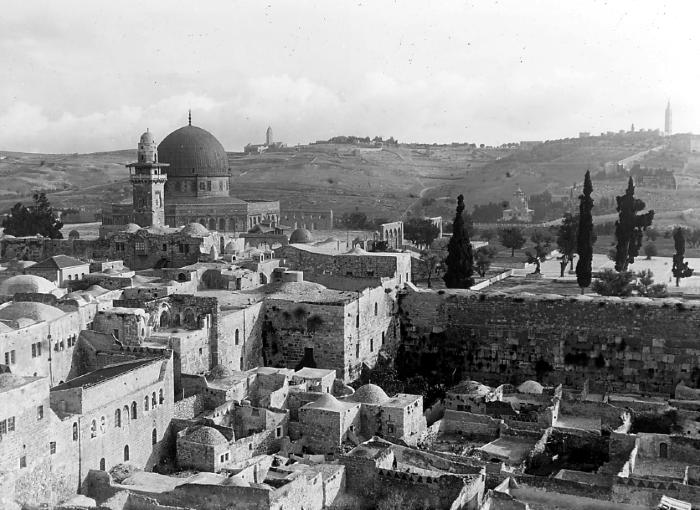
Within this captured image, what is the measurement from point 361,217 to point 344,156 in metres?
54.5

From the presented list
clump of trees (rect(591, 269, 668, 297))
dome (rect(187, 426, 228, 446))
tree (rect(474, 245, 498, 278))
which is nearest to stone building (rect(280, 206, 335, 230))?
tree (rect(474, 245, 498, 278))

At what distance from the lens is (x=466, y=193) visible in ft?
339

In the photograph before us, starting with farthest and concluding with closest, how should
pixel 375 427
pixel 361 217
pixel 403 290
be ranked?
1. pixel 361 217
2. pixel 403 290
3. pixel 375 427

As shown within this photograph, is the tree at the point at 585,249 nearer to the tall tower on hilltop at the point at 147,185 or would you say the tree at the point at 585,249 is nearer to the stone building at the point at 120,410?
the tall tower on hilltop at the point at 147,185

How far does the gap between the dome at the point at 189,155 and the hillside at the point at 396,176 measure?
119 ft

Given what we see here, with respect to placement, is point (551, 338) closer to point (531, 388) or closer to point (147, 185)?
point (531, 388)

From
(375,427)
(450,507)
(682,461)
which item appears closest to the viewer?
(450,507)

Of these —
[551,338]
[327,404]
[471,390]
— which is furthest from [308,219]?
[327,404]

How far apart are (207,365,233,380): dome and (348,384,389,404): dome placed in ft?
10.5

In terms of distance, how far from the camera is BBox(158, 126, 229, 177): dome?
49.3 metres

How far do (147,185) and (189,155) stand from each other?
4.55 metres

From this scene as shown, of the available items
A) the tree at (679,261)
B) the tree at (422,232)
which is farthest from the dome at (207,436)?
the tree at (422,232)

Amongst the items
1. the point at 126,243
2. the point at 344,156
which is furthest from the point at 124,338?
the point at 344,156

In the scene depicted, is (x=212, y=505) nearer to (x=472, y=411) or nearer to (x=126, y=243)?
(x=472, y=411)
